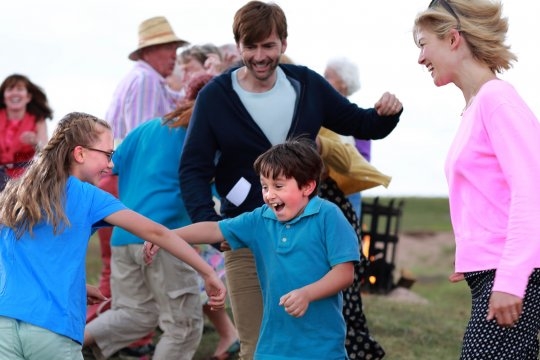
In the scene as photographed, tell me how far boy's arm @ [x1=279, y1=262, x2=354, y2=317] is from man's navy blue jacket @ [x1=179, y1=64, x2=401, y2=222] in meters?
0.98

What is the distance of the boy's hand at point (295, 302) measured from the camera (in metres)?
4.42

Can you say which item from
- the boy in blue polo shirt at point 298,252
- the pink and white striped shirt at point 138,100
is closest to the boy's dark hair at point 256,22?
the boy in blue polo shirt at point 298,252

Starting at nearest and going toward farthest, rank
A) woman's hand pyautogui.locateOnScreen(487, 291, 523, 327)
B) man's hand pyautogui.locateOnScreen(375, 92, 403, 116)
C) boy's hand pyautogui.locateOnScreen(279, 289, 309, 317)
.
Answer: woman's hand pyautogui.locateOnScreen(487, 291, 523, 327), boy's hand pyautogui.locateOnScreen(279, 289, 309, 317), man's hand pyautogui.locateOnScreen(375, 92, 403, 116)

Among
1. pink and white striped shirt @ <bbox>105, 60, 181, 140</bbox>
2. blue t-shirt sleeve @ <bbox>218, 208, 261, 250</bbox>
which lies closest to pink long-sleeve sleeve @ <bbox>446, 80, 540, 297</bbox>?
blue t-shirt sleeve @ <bbox>218, 208, 261, 250</bbox>

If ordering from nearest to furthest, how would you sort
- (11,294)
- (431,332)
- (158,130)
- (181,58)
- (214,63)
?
1. (11,294)
2. (158,130)
3. (214,63)
4. (181,58)
5. (431,332)

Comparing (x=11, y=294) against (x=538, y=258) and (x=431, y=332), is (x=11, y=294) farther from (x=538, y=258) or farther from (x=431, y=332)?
(x=431, y=332)

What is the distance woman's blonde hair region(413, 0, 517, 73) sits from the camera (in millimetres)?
4105

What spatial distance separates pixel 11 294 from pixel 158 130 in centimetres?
260

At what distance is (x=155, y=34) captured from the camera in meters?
8.92

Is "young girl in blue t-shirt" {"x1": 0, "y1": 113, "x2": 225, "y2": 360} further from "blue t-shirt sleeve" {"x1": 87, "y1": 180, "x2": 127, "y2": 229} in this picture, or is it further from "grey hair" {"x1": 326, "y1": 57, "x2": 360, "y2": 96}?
"grey hair" {"x1": 326, "y1": 57, "x2": 360, "y2": 96}

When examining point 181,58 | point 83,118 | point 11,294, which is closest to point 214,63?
point 181,58

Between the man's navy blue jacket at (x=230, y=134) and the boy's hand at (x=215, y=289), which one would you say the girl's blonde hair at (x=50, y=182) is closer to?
the boy's hand at (x=215, y=289)

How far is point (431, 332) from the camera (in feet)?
31.1

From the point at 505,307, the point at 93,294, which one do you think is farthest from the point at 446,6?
the point at 93,294
